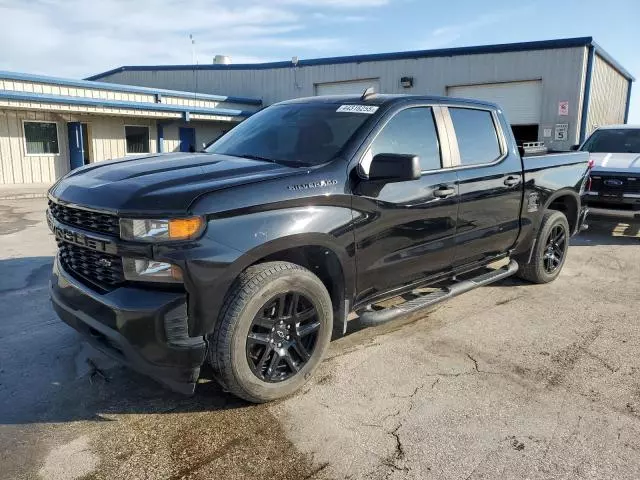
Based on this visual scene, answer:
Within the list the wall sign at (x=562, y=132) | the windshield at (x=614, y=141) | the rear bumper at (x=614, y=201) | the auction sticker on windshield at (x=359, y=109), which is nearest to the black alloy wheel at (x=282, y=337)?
the auction sticker on windshield at (x=359, y=109)

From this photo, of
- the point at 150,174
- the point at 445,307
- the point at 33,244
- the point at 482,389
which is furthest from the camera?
the point at 33,244

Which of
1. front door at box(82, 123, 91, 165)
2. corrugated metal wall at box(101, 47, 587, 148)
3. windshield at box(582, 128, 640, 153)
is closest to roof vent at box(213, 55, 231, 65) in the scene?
corrugated metal wall at box(101, 47, 587, 148)

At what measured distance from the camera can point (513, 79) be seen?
57.5 ft

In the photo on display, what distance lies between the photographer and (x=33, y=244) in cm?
788

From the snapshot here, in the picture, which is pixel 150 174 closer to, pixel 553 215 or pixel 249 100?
pixel 553 215

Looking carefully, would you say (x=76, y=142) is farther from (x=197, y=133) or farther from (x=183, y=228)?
(x=183, y=228)

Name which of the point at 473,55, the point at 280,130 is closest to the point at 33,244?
the point at 280,130

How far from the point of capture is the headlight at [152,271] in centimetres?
279

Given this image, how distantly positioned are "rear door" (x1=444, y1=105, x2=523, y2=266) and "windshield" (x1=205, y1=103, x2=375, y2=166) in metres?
1.05

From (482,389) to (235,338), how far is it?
1.72m

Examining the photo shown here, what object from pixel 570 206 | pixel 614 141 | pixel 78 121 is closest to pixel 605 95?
pixel 614 141

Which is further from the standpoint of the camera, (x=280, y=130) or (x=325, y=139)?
(x=280, y=130)

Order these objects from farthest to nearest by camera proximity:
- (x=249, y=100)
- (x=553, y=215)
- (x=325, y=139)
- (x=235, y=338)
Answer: (x=249, y=100) → (x=553, y=215) → (x=325, y=139) → (x=235, y=338)

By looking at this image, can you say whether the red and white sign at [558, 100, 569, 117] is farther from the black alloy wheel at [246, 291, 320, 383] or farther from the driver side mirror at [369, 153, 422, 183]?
the black alloy wheel at [246, 291, 320, 383]
